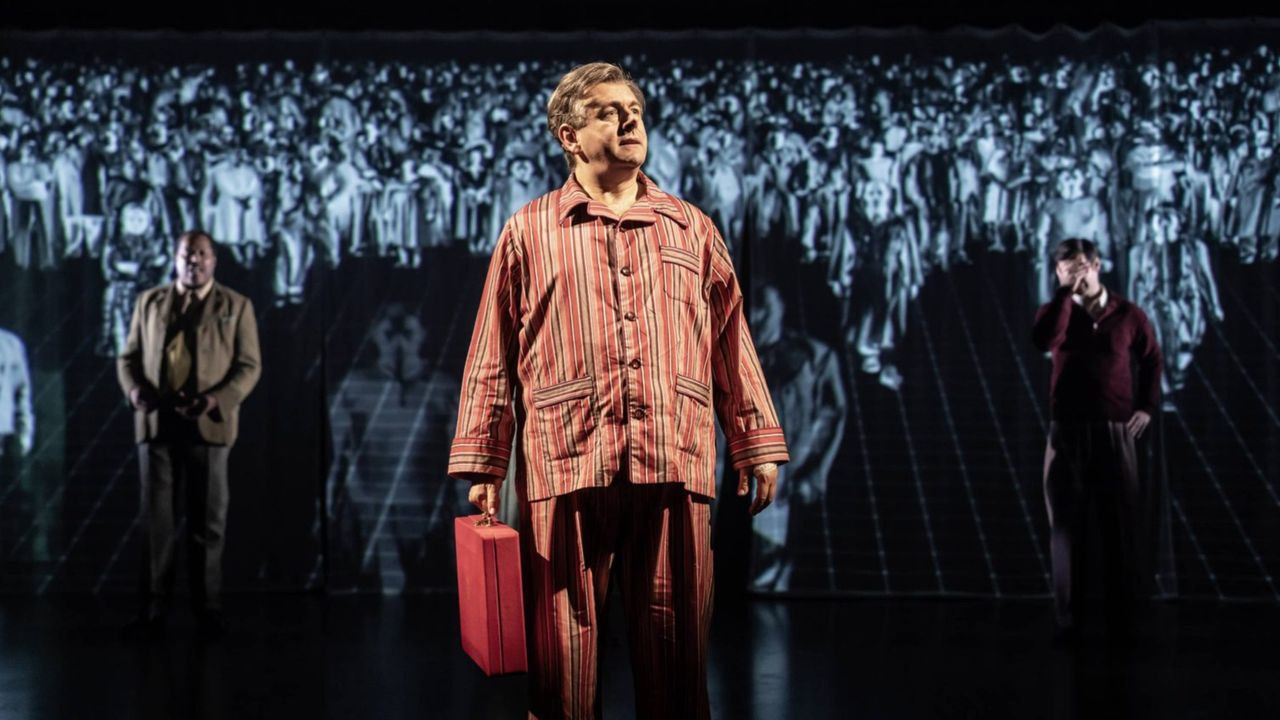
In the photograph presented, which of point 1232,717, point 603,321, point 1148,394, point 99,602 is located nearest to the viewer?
point 603,321

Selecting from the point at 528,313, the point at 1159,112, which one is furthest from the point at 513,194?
the point at 528,313

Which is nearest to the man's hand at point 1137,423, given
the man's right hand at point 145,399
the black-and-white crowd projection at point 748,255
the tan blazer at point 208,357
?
the black-and-white crowd projection at point 748,255

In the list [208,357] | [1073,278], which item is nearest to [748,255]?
[1073,278]

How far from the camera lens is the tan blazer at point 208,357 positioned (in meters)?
4.18

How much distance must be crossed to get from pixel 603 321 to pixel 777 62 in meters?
3.38

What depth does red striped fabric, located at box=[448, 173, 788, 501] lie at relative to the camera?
195cm

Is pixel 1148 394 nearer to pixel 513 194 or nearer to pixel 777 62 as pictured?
pixel 777 62

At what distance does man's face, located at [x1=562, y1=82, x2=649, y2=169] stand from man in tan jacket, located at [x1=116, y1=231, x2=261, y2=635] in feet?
8.57

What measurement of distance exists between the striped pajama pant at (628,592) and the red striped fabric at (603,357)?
0.06m

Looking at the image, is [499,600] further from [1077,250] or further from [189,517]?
[1077,250]

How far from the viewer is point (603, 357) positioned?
6.44 ft

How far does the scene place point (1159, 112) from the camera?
16.3 feet

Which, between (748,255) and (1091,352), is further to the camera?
(748,255)

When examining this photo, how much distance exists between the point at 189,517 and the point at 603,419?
9.08 ft
